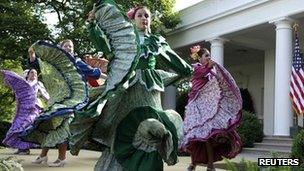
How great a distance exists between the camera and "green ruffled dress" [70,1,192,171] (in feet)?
14.5

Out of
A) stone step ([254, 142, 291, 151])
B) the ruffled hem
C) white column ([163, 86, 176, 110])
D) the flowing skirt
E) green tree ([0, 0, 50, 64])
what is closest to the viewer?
the ruffled hem

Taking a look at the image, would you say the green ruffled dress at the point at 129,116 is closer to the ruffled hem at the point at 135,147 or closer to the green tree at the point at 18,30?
the ruffled hem at the point at 135,147

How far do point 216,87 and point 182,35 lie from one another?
1426 centimetres

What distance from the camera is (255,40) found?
2155 cm

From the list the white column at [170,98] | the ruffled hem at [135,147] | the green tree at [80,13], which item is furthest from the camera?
the white column at [170,98]

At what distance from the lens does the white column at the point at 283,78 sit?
53.0 ft

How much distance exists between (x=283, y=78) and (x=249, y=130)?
2.13m

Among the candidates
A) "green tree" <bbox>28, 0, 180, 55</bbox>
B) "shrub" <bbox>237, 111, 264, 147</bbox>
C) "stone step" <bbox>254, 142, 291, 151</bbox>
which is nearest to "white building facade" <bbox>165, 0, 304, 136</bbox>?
"stone step" <bbox>254, 142, 291, 151</bbox>

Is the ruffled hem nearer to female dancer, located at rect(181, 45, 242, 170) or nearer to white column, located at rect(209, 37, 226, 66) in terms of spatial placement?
female dancer, located at rect(181, 45, 242, 170)

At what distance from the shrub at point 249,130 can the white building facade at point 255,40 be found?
0.71 metres

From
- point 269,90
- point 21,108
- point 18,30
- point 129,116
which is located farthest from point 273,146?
point 129,116

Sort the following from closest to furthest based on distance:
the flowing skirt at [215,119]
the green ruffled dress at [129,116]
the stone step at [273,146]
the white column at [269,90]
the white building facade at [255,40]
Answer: the green ruffled dress at [129,116]
the flowing skirt at [215,119]
the stone step at [273,146]
the white building facade at [255,40]
the white column at [269,90]

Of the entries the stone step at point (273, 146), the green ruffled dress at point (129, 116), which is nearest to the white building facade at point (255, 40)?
the stone step at point (273, 146)

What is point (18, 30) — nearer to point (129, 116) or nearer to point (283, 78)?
point (283, 78)
